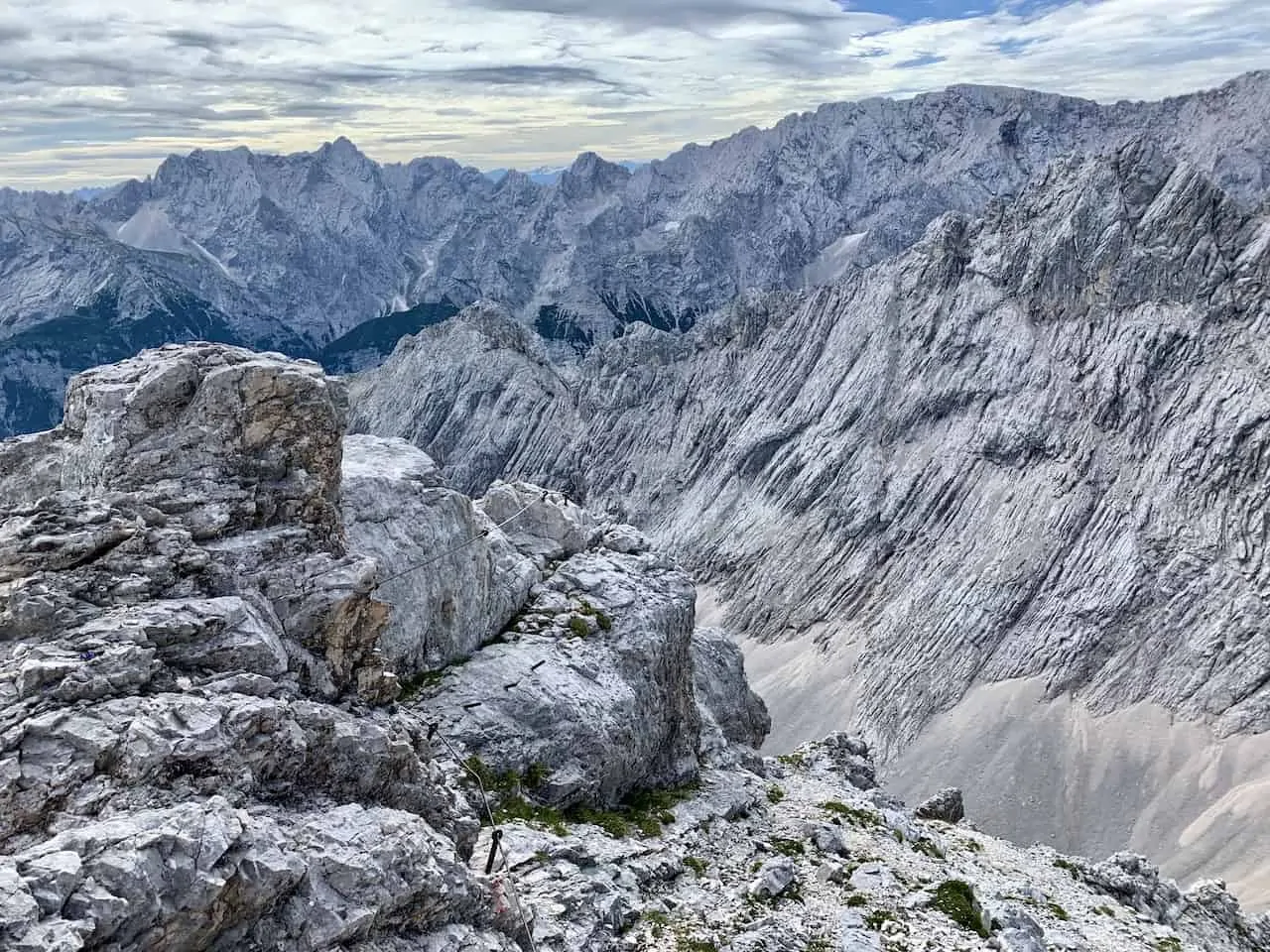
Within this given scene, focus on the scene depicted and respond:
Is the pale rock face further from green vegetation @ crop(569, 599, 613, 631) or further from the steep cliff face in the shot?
the steep cliff face

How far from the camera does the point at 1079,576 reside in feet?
373

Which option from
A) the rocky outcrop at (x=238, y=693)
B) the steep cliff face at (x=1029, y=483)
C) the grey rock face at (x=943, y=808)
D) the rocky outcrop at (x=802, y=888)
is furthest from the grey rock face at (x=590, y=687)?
the steep cliff face at (x=1029, y=483)

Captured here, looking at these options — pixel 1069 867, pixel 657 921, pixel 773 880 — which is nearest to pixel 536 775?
pixel 657 921

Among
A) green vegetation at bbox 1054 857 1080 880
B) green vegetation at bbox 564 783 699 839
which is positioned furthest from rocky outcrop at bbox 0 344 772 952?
green vegetation at bbox 1054 857 1080 880

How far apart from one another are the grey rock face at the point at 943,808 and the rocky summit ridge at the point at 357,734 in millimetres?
17467

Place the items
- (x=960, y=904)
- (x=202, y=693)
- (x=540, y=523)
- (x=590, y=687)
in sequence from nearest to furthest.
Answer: (x=202, y=693), (x=960, y=904), (x=590, y=687), (x=540, y=523)

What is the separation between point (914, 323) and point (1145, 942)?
12281 centimetres

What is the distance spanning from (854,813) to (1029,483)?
90.5m

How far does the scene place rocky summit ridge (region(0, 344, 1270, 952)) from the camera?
17781 mm

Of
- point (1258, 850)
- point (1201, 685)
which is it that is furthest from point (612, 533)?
point (1201, 685)

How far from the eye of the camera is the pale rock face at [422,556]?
3619 cm

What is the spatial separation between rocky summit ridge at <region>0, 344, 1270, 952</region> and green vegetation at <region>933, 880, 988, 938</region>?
5.2 inches

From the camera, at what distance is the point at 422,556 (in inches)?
1485

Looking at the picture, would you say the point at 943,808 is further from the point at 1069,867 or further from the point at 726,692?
the point at 726,692
